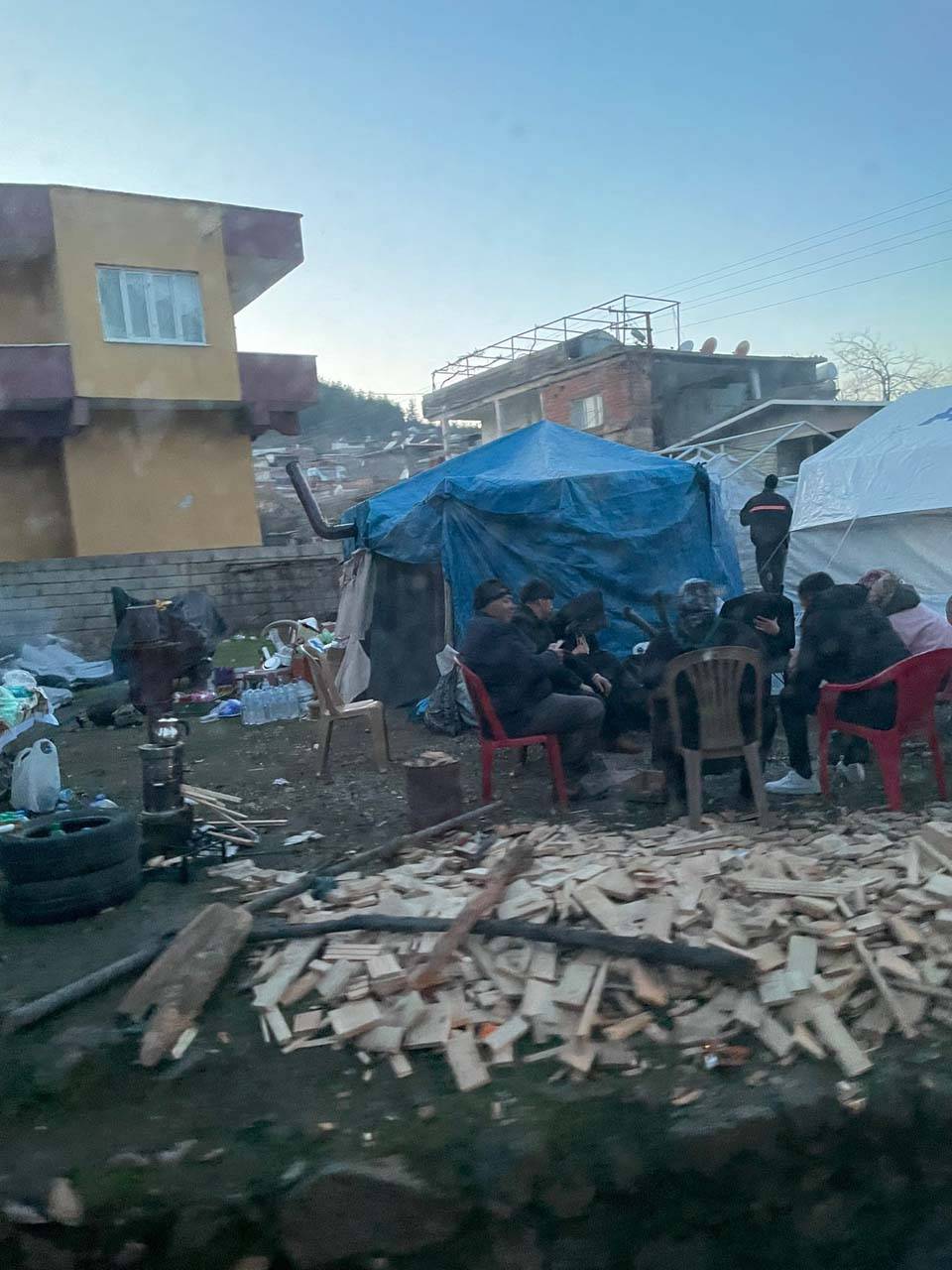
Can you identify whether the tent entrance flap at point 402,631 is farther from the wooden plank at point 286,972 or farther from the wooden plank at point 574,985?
the wooden plank at point 574,985

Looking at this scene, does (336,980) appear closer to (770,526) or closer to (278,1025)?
(278,1025)

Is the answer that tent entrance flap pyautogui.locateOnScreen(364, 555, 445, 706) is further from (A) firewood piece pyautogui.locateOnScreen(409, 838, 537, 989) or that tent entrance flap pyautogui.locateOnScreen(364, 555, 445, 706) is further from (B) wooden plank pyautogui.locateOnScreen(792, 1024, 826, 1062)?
(B) wooden plank pyautogui.locateOnScreen(792, 1024, 826, 1062)

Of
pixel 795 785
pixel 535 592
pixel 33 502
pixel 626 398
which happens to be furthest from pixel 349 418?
pixel 795 785

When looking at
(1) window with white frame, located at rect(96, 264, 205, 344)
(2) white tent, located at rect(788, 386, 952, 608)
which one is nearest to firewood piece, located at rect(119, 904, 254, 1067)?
(2) white tent, located at rect(788, 386, 952, 608)

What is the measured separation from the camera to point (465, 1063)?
3412mm

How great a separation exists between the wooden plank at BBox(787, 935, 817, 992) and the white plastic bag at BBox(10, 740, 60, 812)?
5194 millimetres

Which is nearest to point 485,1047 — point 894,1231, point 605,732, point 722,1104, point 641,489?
point 722,1104

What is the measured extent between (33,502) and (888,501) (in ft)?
53.2

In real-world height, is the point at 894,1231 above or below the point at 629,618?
below

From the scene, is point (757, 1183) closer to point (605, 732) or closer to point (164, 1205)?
point (164, 1205)

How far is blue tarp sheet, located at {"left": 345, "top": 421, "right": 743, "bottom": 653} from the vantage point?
9.87 metres

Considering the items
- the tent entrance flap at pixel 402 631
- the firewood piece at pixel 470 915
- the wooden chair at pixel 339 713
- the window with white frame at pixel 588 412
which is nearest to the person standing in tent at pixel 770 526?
the tent entrance flap at pixel 402 631

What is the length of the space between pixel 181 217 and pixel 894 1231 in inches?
833

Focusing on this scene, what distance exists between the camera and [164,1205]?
2961 mm
